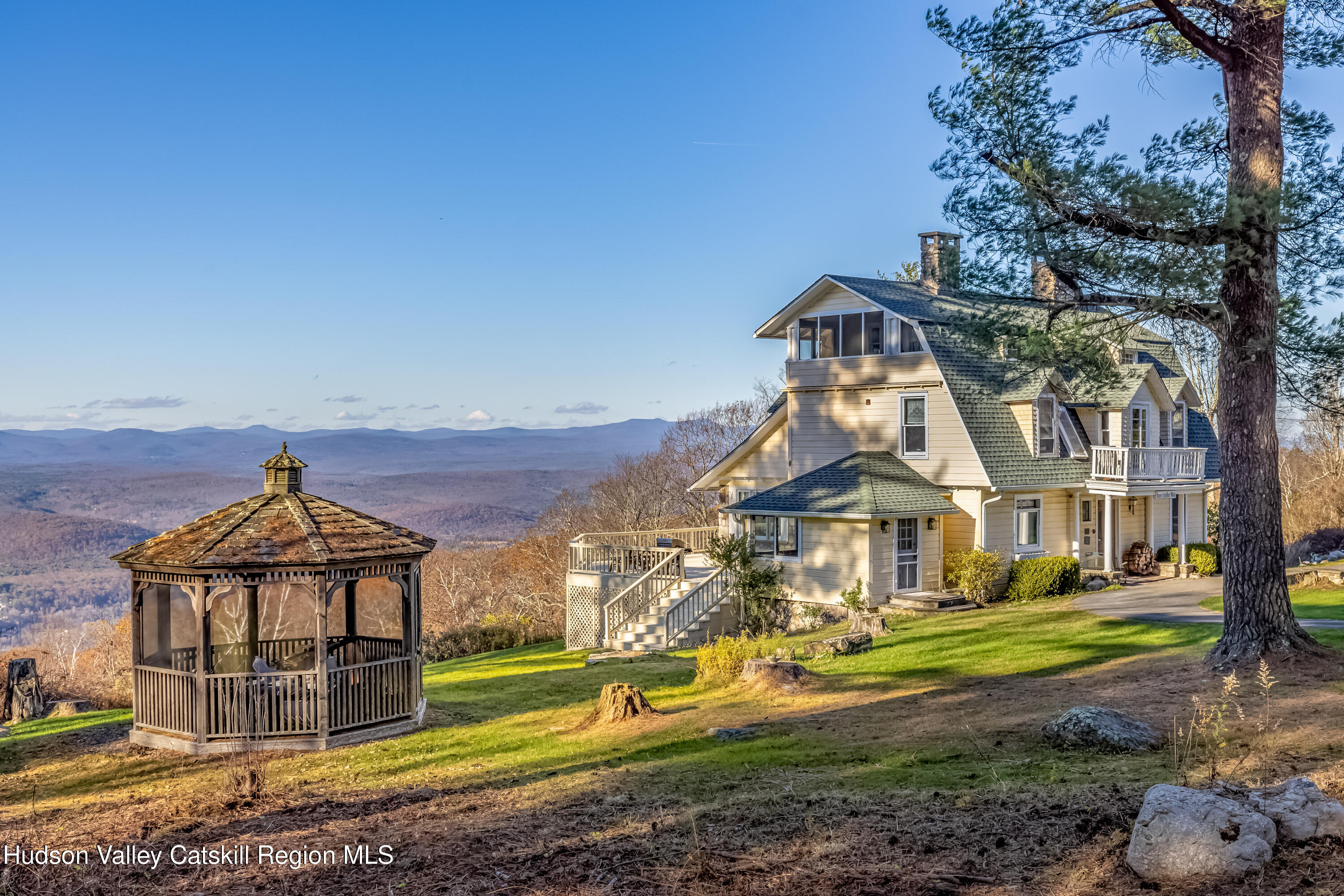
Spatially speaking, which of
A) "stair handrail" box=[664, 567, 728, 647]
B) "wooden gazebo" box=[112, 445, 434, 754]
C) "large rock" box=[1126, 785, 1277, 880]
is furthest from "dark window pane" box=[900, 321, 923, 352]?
"large rock" box=[1126, 785, 1277, 880]

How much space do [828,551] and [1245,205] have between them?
1518 cm

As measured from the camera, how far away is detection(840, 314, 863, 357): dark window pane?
27.9m

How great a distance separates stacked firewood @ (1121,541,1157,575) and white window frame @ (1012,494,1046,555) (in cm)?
383

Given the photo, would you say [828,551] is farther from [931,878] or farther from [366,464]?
[366,464]

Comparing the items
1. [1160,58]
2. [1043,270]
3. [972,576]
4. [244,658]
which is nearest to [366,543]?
[244,658]

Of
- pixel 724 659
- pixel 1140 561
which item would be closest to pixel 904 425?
pixel 1140 561

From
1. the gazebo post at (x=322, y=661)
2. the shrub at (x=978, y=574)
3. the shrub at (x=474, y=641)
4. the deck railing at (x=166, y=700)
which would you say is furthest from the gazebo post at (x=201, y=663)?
the shrub at (x=474, y=641)

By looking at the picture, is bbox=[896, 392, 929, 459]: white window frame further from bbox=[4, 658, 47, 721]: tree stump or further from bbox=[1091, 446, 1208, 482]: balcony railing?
bbox=[4, 658, 47, 721]: tree stump

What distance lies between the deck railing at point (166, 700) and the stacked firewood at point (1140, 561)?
83.6 ft

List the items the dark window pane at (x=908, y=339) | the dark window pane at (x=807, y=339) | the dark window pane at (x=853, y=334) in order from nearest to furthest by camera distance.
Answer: the dark window pane at (x=908, y=339)
the dark window pane at (x=853, y=334)
the dark window pane at (x=807, y=339)

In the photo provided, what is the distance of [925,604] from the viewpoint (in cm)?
2444

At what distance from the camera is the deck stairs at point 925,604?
79.9 feet

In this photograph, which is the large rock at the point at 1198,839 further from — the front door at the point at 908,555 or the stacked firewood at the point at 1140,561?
the stacked firewood at the point at 1140,561

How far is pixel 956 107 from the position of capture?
14.0 m
